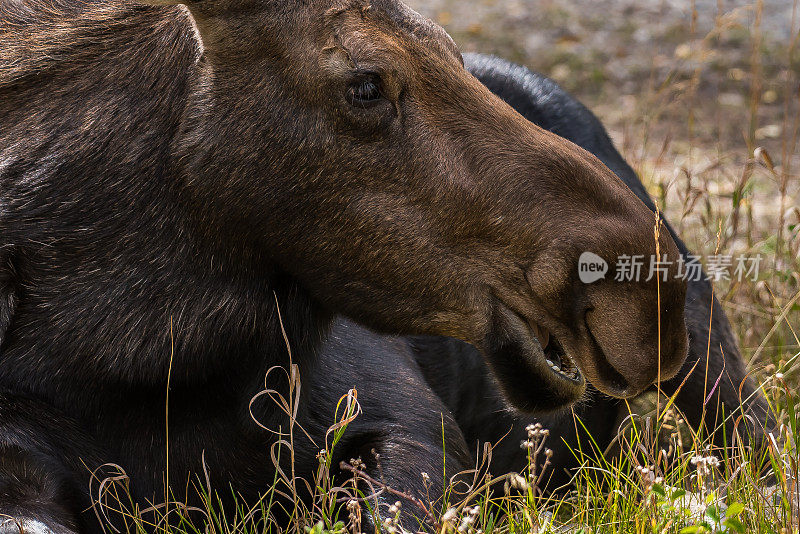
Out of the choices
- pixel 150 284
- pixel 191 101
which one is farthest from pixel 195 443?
pixel 191 101

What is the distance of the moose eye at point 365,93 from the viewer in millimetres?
2945

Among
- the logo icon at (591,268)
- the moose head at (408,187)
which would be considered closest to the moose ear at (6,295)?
the moose head at (408,187)

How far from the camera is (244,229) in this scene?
3.10 meters

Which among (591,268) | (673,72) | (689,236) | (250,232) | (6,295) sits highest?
(673,72)

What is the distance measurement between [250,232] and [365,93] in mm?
483

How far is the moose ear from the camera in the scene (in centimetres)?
306

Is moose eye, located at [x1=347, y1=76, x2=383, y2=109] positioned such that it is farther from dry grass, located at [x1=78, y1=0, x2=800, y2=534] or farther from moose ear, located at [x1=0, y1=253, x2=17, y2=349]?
moose ear, located at [x1=0, y1=253, x2=17, y2=349]

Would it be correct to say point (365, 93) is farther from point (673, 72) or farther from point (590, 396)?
point (673, 72)

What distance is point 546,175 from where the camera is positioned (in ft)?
9.66

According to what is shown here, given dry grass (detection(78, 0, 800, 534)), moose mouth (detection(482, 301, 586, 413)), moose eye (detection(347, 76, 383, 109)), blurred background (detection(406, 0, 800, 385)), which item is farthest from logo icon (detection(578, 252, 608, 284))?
blurred background (detection(406, 0, 800, 385))

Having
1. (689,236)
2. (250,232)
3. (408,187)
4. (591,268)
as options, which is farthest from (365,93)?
(689,236)

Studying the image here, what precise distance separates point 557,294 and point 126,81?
129 cm

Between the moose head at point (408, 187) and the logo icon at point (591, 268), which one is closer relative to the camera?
the logo icon at point (591, 268)

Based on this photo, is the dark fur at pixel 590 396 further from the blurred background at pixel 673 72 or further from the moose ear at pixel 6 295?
the moose ear at pixel 6 295
